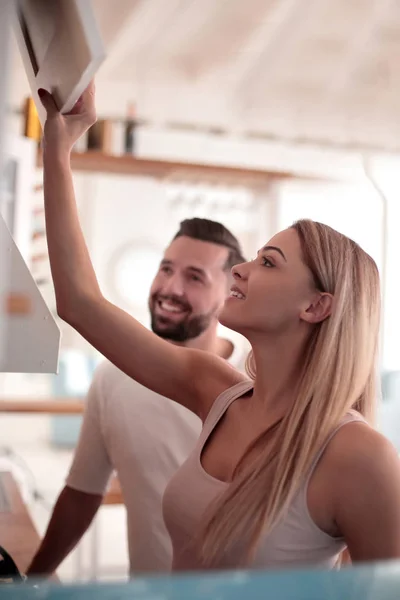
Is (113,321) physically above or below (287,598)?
above

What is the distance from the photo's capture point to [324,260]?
0.51m

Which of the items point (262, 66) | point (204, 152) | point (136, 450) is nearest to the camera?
point (136, 450)

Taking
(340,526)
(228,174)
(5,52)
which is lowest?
(340,526)

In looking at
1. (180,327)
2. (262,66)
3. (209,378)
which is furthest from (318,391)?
(262,66)

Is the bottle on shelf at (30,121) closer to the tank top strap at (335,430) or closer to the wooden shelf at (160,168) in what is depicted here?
the tank top strap at (335,430)

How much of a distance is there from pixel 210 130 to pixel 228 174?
1506 millimetres

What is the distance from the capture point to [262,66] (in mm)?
2027

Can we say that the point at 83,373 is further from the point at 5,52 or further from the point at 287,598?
the point at 287,598

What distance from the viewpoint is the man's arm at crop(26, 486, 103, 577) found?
2.20ft

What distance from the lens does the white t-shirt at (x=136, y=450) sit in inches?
27.2

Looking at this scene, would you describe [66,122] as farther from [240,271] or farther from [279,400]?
[279,400]

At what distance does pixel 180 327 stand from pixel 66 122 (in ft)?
0.98

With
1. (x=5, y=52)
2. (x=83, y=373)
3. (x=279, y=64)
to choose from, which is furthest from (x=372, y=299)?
(x=83, y=373)

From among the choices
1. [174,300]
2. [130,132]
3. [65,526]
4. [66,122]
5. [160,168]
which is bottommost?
[65,526]
